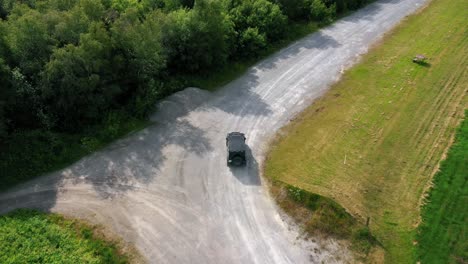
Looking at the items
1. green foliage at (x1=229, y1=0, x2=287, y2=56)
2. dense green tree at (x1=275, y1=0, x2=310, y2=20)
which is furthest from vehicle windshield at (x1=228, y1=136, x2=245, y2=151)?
dense green tree at (x1=275, y1=0, x2=310, y2=20)

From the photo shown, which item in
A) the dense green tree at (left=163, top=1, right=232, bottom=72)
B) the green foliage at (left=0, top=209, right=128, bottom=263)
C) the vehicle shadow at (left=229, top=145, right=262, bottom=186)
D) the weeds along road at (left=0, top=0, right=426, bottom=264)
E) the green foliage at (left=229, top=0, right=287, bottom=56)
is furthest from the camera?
the green foliage at (left=229, top=0, right=287, bottom=56)

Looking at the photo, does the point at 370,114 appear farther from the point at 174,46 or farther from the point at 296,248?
the point at 174,46

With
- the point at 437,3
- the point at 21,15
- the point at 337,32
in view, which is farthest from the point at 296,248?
the point at 437,3

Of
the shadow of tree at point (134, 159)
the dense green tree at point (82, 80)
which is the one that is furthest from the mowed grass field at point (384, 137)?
the dense green tree at point (82, 80)

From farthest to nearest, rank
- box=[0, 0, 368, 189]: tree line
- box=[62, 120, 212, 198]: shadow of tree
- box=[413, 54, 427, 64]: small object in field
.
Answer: box=[413, 54, 427, 64]: small object in field, box=[0, 0, 368, 189]: tree line, box=[62, 120, 212, 198]: shadow of tree

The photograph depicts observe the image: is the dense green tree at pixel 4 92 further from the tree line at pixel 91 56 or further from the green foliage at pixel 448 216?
the green foliage at pixel 448 216

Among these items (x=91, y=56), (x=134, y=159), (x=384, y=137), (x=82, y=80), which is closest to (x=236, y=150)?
(x=134, y=159)

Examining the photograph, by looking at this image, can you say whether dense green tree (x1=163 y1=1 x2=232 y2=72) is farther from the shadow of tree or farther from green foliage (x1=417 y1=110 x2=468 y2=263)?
green foliage (x1=417 y1=110 x2=468 y2=263)
